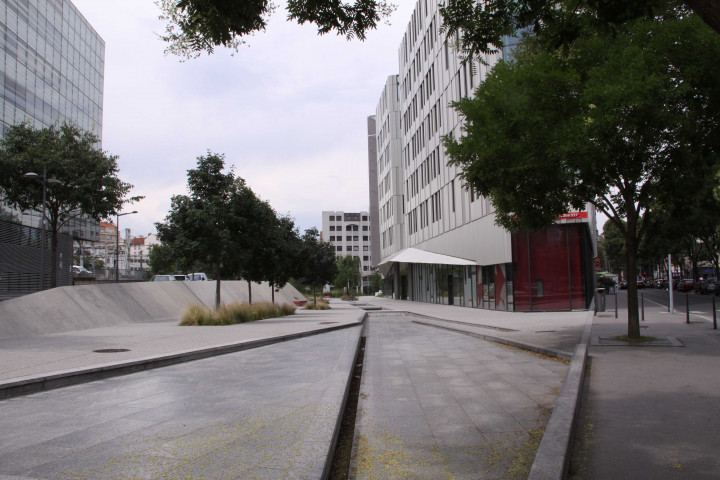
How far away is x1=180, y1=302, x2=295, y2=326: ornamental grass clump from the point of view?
19.4 metres

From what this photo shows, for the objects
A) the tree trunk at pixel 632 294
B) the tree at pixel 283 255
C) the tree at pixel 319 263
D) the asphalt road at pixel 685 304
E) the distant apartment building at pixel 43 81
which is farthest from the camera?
the tree at pixel 319 263

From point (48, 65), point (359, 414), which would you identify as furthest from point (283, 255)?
point (48, 65)

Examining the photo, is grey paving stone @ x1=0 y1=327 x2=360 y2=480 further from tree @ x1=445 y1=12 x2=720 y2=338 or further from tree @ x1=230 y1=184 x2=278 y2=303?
tree @ x1=230 y1=184 x2=278 y2=303

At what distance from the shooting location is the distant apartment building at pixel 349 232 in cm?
14838

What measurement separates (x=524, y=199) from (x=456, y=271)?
2401 cm

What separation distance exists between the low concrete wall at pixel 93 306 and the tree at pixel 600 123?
43.1 ft

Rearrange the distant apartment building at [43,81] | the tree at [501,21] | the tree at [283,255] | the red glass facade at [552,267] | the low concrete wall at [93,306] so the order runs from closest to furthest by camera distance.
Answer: the tree at [501,21], the low concrete wall at [93,306], the red glass facade at [552,267], the tree at [283,255], the distant apartment building at [43,81]

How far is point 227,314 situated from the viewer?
20.4 meters

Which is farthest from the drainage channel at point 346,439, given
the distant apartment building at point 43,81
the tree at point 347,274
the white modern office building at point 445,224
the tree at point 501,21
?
the tree at point 347,274

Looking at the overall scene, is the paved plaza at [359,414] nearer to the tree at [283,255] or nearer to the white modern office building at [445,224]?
the white modern office building at [445,224]

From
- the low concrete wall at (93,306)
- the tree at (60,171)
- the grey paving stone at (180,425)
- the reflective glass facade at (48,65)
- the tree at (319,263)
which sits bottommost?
the grey paving stone at (180,425)

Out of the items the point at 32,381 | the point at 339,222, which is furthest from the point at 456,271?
the point at 339,222

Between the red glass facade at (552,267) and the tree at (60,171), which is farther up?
the tree at (60,171)

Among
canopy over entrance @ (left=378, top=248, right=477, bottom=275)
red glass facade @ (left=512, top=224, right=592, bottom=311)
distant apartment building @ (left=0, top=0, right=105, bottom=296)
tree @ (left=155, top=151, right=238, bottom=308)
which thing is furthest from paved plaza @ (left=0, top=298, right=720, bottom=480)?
distant apartment building @ (left=0, top=0, right=105, bottom=296)
